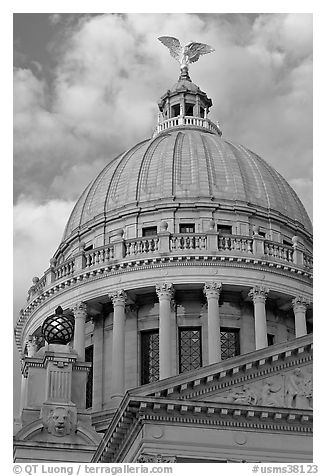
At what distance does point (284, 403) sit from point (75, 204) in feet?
103

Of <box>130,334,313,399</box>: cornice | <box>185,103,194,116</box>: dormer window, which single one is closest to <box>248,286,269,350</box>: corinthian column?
<box>185,103,194,116</box>: dormer window

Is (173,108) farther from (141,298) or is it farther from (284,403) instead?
(284,403)

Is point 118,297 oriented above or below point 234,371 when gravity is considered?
above

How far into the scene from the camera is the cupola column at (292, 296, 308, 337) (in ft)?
190

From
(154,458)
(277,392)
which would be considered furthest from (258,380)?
(154,458)

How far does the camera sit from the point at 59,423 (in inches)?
1508

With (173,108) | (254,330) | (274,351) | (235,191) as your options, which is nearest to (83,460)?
(274,351)

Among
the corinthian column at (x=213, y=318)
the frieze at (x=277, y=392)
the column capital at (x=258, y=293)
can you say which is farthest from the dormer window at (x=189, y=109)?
the frieze at (x=277, y=392)

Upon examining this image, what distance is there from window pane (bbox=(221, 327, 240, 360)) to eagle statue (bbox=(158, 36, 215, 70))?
45.1 ft

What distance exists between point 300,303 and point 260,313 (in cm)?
255

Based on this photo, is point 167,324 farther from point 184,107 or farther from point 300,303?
point 184,107

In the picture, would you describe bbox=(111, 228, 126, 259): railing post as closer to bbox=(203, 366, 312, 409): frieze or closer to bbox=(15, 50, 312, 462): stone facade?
bbox=(15, 50, 312, 462): stone facade

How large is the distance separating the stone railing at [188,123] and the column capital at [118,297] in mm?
14595

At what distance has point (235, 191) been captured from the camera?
62.8 meters
